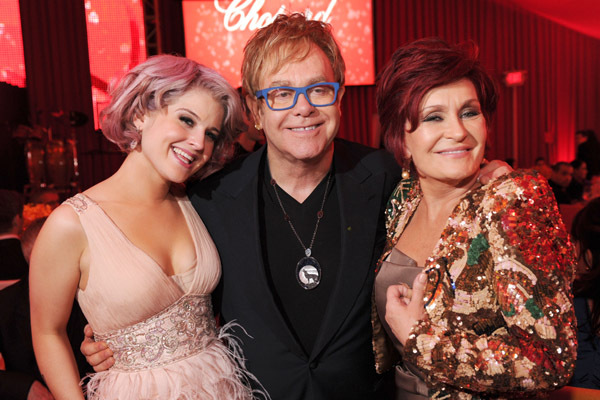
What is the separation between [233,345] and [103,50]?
8.44 metres

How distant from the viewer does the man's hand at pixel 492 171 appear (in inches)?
59.3

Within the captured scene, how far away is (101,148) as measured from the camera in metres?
9.13

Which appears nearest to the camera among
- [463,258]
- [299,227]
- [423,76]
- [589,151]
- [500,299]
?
[500,299]

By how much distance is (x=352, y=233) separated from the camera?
183cm

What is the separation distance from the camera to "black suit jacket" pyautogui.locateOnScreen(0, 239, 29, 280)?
318cm

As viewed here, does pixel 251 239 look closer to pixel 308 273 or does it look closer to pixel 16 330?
pixel 308 273

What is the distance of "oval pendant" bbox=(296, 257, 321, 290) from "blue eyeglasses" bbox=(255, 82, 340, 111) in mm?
568

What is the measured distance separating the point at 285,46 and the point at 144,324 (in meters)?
1.09

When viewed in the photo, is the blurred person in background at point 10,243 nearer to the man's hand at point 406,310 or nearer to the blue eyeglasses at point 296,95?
the blue eyeglasses at point 296,95

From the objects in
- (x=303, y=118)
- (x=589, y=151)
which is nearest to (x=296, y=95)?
(x=303, y=118)

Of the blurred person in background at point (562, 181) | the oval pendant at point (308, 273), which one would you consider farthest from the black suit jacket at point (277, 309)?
the blurred person in background at point (562, 181)

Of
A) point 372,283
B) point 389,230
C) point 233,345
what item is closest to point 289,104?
point 389,230

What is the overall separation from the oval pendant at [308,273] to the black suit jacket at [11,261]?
2.10m

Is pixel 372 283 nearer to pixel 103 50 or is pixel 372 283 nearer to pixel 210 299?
pixel 210 299
